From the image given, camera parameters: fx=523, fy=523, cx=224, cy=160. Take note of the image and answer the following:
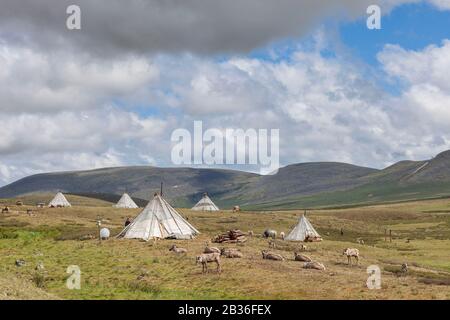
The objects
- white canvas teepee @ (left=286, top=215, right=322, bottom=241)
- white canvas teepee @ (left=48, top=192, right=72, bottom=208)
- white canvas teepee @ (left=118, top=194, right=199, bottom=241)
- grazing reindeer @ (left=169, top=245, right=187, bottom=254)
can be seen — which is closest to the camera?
grazing reindeer @ (left=169, top=245, right=187, bottom=254)

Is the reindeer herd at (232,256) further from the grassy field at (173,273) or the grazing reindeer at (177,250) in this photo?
the grassy field at (173,273)

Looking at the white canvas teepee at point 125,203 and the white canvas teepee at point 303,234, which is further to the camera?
the white canvas teepee at point 125,203

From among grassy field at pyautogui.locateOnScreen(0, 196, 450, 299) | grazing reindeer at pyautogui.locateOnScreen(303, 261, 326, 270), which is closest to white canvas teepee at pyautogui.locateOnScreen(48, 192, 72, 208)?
grassy field at pyautogui.locateOnScreen(0, 196, 450, 299)

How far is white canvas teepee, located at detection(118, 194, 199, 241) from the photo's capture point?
5209 cm

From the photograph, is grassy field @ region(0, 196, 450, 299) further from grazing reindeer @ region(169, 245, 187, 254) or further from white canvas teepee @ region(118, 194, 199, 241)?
white canvas teepee @ region(118, 194, 199, 241)

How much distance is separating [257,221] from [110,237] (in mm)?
40054

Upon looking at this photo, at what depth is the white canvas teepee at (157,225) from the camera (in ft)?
171

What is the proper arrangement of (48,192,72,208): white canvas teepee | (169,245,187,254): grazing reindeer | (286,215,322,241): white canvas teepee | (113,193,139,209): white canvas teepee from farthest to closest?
(113,193,139,209): white canvas teepee
(48,192,72,208): white canvas teepee
(286,215,322,241): white canvas teepee
(169,245,187,254): grazing reindeer

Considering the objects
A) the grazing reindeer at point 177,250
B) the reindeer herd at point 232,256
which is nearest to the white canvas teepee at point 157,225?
the reindeer herd at point 232,256

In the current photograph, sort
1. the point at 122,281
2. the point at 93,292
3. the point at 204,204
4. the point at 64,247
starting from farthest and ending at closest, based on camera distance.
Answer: the point at 204,204 → the point at 64,247 → the point at 122,281 → the point at 93,292
